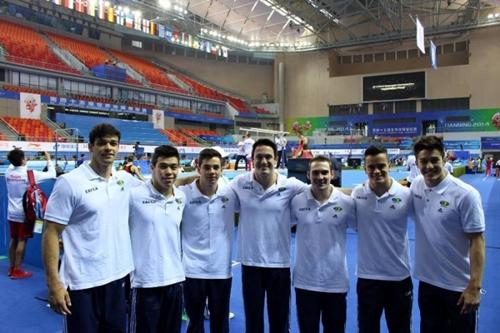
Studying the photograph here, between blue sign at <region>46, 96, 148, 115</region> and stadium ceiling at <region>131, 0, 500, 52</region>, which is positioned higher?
stadium ceiling at <region>131, 0, 500, 52</region>

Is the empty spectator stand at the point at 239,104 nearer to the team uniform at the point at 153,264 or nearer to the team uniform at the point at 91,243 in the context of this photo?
the team uniform at the point at 153,264

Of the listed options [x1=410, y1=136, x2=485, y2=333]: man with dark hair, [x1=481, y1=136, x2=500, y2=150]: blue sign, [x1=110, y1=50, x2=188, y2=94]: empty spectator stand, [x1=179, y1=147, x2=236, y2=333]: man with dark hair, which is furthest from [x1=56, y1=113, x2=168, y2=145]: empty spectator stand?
[x1=481, y1=136, x2=500, y2=150]: blue sign

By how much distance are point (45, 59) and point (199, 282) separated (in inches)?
1099

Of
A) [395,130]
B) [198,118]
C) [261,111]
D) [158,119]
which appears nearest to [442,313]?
[158,119]

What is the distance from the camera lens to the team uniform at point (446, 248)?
2.59 metres

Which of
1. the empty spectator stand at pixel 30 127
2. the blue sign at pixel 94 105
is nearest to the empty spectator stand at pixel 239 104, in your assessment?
the blue sign at pixel 94 105

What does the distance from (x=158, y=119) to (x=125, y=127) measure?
14.2 feet

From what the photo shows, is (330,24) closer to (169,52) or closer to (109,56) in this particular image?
(169,52)

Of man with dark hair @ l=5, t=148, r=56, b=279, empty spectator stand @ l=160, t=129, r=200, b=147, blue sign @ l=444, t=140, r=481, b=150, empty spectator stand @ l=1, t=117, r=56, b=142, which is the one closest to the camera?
man with dark hair @ l=5, t=148, r=56, b=279

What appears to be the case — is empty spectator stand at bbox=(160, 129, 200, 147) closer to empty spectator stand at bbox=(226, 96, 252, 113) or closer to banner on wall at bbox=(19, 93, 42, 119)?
empty spectator stand at bbox=(226, 96, 252, 113)

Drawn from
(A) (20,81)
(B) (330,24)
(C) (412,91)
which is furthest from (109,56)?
(C) (412,91)

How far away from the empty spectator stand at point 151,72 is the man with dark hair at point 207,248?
3056 cm

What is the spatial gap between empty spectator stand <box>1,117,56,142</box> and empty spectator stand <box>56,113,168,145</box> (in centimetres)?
186

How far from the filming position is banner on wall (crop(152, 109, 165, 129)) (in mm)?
30028
